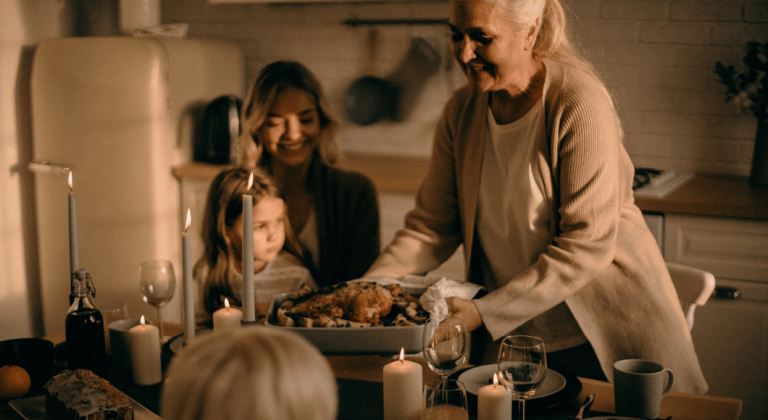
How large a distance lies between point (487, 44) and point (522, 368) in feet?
2.14

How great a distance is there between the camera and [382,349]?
106 centimetres

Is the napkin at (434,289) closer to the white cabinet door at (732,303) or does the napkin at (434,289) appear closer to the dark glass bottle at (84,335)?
the dark glass bottle at (84,335)

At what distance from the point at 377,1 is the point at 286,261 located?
1.27 metres

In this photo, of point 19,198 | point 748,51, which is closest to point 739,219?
point 748,51

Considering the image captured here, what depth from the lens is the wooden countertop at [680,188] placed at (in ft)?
6.55

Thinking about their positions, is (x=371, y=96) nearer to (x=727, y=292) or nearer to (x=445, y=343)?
(x=727, y=292)

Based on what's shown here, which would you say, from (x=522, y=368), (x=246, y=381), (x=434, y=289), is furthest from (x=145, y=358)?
(x=246, y=381)

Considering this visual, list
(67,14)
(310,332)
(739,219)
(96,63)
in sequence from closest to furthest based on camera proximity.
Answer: (310,332) < (739,219) < (96,63) < (67,14)

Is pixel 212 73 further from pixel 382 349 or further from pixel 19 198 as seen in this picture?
pixel 382 349

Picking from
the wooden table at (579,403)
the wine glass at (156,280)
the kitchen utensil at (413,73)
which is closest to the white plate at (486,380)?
the wooden table at (579,403)

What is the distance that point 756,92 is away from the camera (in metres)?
2.23

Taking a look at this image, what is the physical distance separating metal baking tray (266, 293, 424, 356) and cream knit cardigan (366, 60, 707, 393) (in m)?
0.25

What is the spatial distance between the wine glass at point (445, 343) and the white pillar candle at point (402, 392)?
0.03 meters

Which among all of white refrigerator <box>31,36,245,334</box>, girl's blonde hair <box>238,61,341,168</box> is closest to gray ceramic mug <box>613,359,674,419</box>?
girl's blonde hair <box>238,61,341,168</box>
